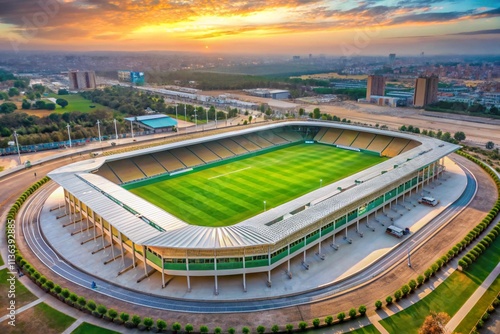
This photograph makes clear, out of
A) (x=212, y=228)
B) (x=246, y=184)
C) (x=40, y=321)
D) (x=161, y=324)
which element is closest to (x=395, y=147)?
(x=246, y=184)

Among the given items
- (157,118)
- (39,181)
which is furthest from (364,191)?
(157,118)

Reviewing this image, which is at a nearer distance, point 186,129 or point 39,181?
point 39,181

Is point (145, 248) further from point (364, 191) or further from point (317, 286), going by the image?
point (364, 191)

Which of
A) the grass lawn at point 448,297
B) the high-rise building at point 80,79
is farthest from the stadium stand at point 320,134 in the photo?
the high-rise building at point 80,79

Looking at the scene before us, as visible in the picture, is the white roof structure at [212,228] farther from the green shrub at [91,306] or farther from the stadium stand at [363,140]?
the stadium stand at [363,140]

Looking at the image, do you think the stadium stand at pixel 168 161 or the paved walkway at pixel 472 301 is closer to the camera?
the paved walkway at pixel 472 301

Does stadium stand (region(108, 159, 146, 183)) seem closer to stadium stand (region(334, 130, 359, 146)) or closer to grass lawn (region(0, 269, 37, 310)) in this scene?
grass lawn (region(0, 269, 37, 310))
